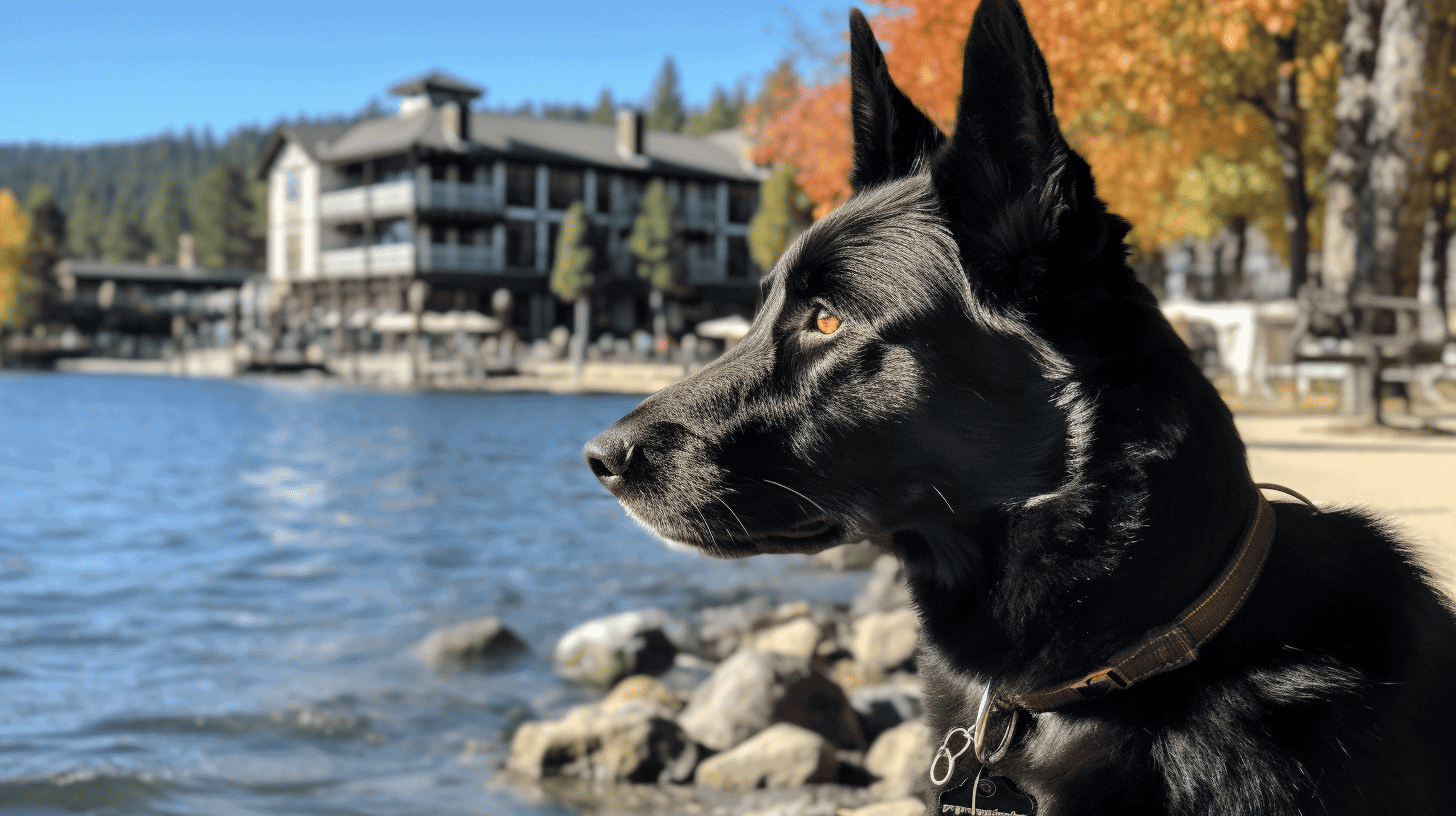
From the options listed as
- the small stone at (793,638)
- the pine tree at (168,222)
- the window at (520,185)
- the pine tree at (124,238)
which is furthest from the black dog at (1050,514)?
the pine tree at (124,238)

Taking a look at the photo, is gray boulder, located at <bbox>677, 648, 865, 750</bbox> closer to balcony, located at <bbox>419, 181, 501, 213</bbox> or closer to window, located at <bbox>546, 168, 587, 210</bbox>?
balcony, located at <bbox>419, 181, 501, 213</bbox>

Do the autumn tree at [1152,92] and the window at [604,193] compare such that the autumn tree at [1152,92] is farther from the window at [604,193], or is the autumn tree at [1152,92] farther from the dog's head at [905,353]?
the window at [604,193]

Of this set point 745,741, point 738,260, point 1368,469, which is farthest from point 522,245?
point 1368,469

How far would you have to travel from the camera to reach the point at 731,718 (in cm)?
685

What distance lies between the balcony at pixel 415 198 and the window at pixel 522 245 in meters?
1.86

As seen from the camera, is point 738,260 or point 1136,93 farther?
point 738,260

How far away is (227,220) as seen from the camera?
87875 millimetres

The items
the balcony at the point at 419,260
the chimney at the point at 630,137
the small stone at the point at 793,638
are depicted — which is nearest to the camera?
the small stone at the point at 793,638

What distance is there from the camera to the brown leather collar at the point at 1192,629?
1644mm

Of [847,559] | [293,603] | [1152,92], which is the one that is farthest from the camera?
[847,559]

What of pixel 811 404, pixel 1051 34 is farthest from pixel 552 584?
pixel 811 404

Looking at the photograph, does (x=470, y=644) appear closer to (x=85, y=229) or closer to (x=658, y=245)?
(x=658, y=245)

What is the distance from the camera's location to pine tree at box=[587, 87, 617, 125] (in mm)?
114188

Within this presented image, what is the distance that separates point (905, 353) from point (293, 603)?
11.7 meters
